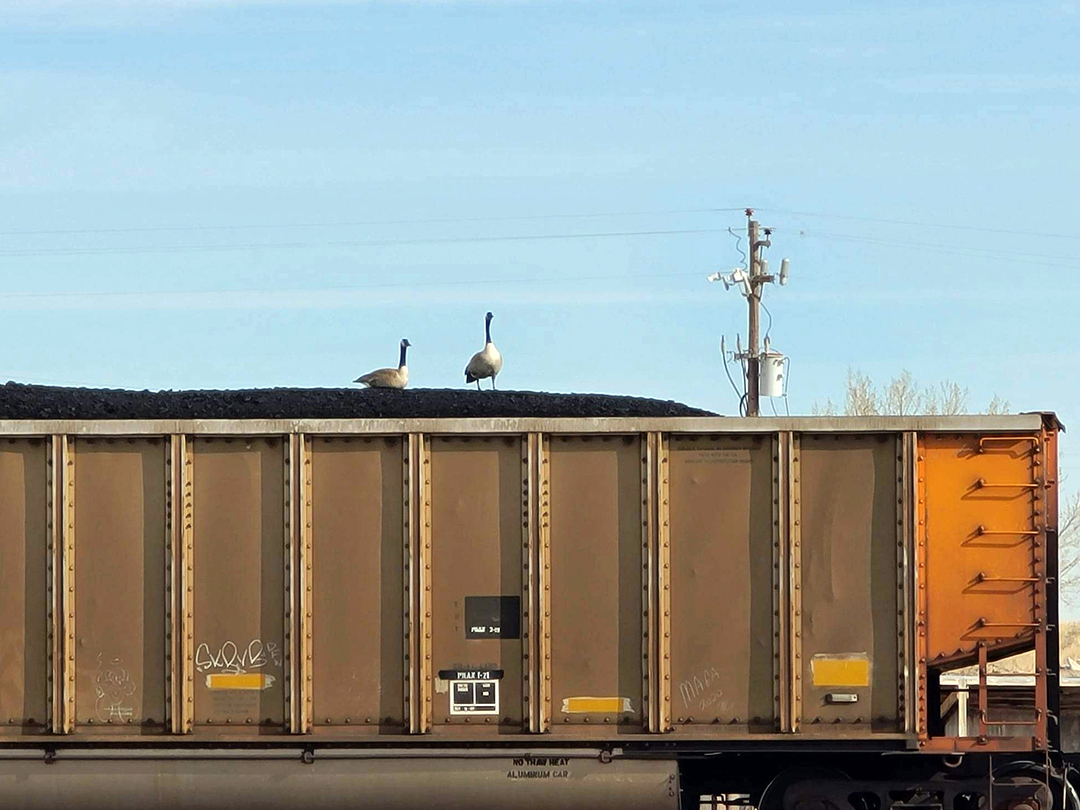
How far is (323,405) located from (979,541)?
5.10m

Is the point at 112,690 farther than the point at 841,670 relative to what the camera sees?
Yes

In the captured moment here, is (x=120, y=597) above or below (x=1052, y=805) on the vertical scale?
above

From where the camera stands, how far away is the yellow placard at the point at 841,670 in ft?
34.6

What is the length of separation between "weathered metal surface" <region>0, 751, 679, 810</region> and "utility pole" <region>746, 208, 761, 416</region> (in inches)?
828

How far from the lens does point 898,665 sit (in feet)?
34.5

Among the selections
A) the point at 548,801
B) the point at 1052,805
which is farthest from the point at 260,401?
the point at 1052,805

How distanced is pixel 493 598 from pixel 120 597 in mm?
2744

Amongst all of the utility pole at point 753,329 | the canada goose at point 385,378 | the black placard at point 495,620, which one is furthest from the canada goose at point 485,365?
the utility pole at point 753,329

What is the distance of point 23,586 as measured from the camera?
1072 centimetres

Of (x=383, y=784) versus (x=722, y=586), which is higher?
(x=722, y=586)

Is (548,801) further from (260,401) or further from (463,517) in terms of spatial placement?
(260,401)

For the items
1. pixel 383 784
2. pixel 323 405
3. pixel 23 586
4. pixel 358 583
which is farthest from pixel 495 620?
pixel 23 586

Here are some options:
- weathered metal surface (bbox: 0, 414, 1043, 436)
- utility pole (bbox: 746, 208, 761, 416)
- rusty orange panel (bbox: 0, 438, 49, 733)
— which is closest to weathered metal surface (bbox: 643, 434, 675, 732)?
weathered metal surface (bbox: 0, 414, 1043, 436)

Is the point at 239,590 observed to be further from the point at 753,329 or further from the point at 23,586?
the point at 753,329
